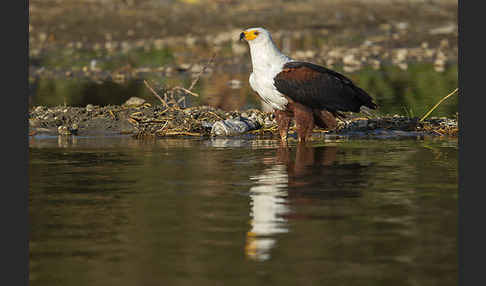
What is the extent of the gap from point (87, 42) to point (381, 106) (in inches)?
886

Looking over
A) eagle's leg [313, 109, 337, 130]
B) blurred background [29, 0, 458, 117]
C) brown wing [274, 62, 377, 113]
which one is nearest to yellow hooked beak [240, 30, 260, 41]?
brown wing [274, 62, 377, 113]

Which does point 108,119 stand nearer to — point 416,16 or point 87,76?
point 87,76

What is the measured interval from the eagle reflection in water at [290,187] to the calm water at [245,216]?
0.04 feet

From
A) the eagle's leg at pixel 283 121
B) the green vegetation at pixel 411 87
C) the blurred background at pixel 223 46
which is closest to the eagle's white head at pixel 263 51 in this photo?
the eagle's leg at pixel 283 121

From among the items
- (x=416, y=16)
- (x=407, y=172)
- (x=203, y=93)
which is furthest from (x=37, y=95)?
(x=416, y=16)

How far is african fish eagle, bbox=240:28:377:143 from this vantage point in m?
12.9

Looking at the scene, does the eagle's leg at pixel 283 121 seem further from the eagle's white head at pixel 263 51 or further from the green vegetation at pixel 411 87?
the green vegetation at pixel 411 87

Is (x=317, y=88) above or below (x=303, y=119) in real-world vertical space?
above

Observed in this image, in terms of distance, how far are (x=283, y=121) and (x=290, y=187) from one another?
410cm

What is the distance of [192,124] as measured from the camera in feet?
50.7

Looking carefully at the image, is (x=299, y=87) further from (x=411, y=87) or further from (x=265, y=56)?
(x=411, y=87)

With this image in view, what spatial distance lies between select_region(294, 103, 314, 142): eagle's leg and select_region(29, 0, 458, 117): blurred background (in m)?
4.63

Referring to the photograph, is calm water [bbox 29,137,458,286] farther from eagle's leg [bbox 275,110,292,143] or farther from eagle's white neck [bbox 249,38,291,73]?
eagle's white neck [bbox 249,38,291,73]

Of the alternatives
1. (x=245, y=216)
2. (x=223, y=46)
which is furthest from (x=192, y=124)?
(x=223, y=46)
